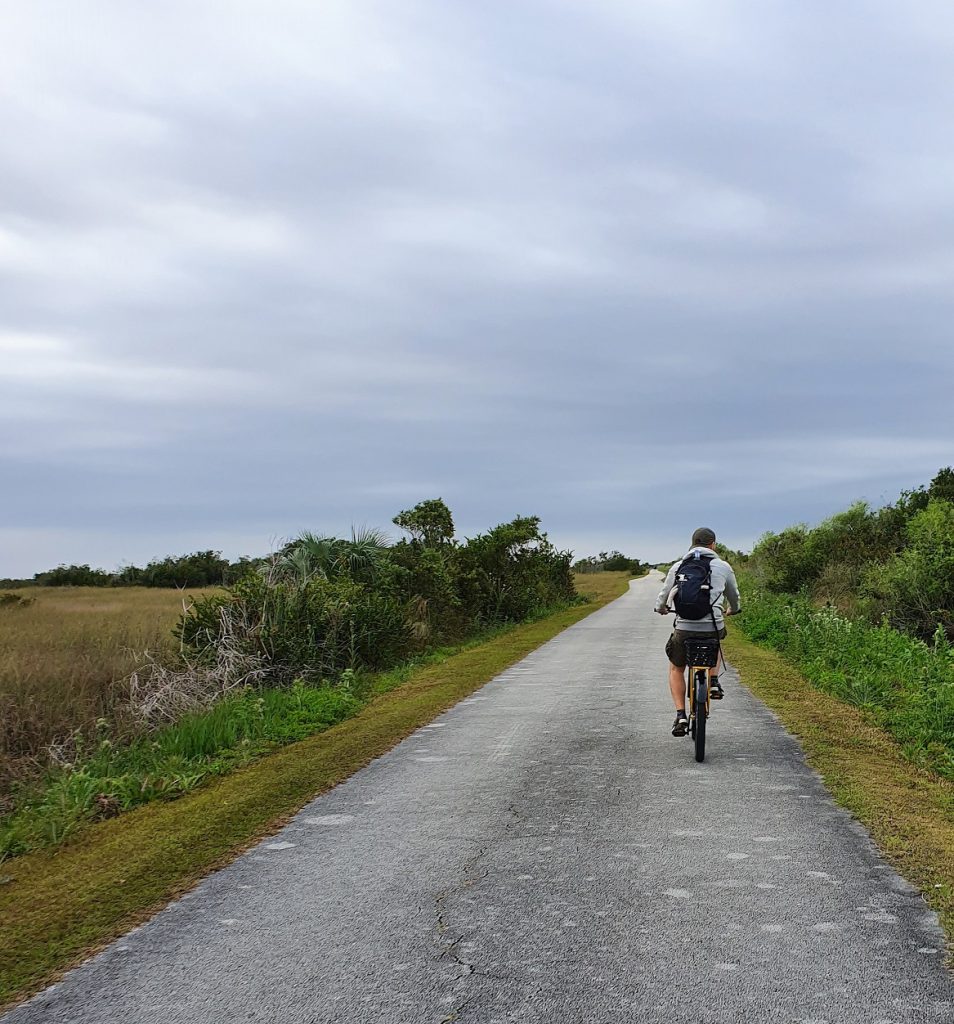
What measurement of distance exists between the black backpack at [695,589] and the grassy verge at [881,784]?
166 centimetres

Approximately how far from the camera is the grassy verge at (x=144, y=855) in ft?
15.3

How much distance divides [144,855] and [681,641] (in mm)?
5059

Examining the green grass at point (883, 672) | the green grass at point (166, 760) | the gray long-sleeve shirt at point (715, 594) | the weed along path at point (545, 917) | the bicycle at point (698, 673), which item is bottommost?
the green grass at point (166, 760)

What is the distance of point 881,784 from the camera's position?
7664mm

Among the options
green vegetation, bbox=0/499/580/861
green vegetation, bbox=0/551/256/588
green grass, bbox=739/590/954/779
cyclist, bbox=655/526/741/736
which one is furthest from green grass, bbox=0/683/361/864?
green vegetation, bbox=0/551/256/588

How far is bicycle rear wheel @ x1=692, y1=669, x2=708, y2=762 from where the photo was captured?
8414 mm

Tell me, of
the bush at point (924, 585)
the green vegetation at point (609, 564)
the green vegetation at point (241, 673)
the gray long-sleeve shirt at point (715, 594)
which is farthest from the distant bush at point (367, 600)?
the green vegetation at point (609, 564)

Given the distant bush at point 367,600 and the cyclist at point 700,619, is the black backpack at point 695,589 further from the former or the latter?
the distant bush at point 367,600

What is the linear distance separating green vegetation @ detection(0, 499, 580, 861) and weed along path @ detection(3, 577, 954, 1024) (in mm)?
2592

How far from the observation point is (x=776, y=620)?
71.2ft

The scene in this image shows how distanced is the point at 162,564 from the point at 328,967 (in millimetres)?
60166

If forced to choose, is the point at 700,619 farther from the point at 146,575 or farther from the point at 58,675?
the point at 146,575

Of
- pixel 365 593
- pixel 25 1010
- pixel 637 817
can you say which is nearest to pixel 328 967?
pixel 25 1010

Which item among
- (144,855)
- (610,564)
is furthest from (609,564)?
(144,855)
